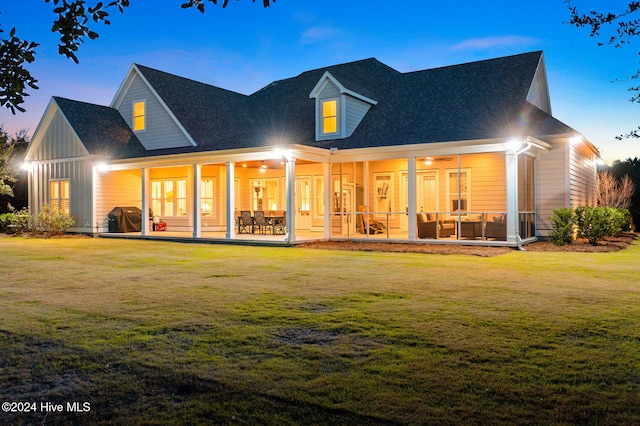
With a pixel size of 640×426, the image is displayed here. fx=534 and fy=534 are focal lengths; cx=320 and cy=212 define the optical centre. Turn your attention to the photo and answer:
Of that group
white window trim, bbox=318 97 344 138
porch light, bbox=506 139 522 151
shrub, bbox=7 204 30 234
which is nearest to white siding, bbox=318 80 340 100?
white window trim, bbox=318 97 344 138

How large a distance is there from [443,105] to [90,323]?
1633 cm

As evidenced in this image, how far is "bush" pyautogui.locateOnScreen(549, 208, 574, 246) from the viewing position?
49.9 ft

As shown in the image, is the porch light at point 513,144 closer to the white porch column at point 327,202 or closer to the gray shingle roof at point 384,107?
the gray shingle roof at point 384,107

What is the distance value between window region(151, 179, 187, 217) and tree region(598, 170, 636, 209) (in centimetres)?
2042

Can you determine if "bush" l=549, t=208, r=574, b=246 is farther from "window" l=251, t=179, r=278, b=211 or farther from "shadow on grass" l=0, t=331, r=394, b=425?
"shadow on grass" l=0, t=331, r=394, b=425

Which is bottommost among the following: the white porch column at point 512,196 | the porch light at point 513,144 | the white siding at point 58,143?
the white porch column at point 512,196

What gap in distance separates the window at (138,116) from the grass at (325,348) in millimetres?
15640

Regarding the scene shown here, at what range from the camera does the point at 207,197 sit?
23375 mm

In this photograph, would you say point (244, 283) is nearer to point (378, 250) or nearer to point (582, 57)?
point (378, 250)

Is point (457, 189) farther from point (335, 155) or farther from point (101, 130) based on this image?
point (101, 130)

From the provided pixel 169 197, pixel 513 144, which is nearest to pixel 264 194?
pixel 169 197

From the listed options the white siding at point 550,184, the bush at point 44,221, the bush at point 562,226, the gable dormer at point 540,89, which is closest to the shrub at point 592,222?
the bush at point 562,226

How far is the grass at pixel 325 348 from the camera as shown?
3.46 metres

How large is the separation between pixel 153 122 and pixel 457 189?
44.0 ft
